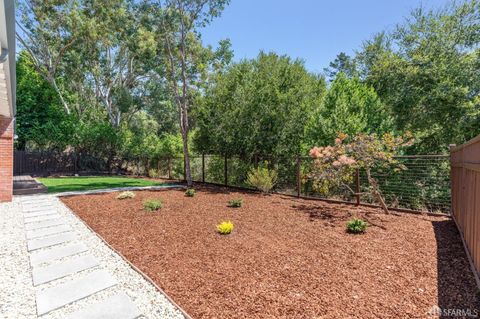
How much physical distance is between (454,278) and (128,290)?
3.59 meters

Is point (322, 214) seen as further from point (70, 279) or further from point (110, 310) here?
point (70, 279)

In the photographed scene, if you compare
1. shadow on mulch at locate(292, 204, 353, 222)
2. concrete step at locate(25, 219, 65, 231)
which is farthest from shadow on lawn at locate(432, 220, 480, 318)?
concrete step at locate(25, 219, 65, 231)

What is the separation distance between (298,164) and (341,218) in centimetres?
313

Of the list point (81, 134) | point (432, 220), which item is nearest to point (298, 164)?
point (432, 220)

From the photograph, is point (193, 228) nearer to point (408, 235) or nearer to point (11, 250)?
point (11, 250)

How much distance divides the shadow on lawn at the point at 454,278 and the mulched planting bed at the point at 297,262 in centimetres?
1

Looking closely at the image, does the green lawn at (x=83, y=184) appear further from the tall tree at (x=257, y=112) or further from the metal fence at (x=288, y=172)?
the tall tree at (x=257, y=112)

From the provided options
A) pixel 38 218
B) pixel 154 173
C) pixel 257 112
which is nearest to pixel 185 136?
pixel 257 112

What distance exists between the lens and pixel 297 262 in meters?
3.35


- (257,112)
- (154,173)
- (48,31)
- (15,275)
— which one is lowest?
(15,275)

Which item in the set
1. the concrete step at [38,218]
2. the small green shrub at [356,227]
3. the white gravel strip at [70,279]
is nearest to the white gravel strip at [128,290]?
the white gravel strip at [70,279]

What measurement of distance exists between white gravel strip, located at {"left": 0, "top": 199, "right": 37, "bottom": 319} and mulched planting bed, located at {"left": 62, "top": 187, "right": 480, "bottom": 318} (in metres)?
1.09

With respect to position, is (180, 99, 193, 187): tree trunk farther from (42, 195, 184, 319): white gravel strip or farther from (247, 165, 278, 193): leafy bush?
(42, 195, 184, 319): white gravel strip

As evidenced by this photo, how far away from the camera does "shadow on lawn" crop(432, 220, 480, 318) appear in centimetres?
239
